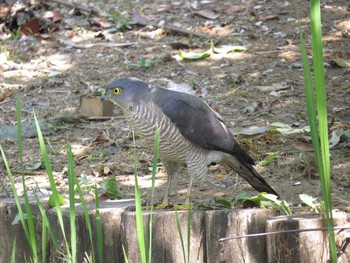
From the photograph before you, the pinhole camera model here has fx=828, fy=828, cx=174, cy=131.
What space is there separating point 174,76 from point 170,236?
385 centimetres

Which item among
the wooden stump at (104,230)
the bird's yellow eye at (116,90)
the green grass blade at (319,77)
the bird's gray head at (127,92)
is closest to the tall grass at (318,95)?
the green grass blade at (319,77)

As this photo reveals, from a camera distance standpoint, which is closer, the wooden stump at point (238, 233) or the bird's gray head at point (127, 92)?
the wooden stump at point (238, 233)

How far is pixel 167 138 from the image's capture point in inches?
186

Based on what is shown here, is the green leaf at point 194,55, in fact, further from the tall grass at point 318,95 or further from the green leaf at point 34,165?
the tall grass at point 318,95

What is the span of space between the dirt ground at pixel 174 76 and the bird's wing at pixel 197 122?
36cm

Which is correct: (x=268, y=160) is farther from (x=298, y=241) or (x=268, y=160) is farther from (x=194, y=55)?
(x=194, y=55)

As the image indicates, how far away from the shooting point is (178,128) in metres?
4.81

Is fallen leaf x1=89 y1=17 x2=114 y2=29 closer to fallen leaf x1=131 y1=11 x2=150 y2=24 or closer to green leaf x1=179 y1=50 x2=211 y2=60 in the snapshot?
fallen leaf x1=131 y1=11 x2=150 y2=24

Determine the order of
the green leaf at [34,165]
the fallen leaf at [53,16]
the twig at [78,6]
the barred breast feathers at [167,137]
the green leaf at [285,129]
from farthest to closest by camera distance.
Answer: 1. the twig at [78,6]
2. the fallen leaf at [53,16]
3. the green leaf at [285,129]
4. the green leaf at [34,165]
5. the barred breast feathers at [167,137]

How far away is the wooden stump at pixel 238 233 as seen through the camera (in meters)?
3.77

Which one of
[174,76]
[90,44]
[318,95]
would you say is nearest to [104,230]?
[318,95]

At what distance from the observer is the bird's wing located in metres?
4.78

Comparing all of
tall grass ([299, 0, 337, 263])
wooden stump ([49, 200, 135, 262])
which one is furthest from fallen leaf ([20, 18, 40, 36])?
tall grass ([299, 0, 337, 263])

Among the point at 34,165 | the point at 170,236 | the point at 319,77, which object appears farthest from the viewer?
the point at 34,165
